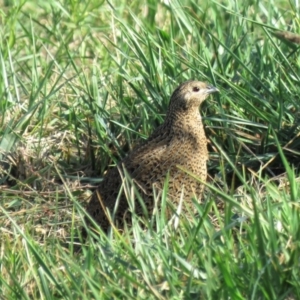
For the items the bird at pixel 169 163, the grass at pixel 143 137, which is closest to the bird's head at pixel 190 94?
the bird at pixel 169 163

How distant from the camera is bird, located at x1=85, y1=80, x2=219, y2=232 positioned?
5.30m

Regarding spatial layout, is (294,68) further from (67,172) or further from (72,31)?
(72,31)

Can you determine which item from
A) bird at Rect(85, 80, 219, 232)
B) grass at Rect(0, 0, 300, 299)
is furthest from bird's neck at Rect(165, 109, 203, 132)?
grass at Rect(0, 0, 300, 299)

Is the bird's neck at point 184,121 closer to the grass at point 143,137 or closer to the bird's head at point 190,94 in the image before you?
the bird's head at point 190,94

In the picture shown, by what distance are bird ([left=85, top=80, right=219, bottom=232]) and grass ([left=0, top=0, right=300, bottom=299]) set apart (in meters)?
0.13

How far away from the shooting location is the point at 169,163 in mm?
5445

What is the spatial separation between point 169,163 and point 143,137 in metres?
0.55

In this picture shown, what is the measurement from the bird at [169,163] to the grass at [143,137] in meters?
0.13

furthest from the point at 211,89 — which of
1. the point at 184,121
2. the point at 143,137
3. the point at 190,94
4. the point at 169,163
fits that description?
the point at 143,137

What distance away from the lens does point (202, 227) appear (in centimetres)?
421

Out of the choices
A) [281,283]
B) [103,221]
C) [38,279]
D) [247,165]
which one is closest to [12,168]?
[103,221]

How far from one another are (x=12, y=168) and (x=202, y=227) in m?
2.11

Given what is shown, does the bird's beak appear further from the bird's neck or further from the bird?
the bird's neck

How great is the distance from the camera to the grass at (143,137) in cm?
390
